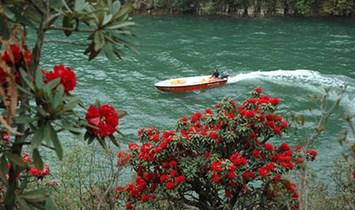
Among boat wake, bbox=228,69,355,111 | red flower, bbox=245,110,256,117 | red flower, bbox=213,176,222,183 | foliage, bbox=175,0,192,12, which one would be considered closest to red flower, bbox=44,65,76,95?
red flower, bbox=213,176,222,183

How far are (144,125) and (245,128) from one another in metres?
8.49

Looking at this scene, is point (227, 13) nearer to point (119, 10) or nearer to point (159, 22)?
point (159, 22)

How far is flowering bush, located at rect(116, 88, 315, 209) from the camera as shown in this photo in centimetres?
543

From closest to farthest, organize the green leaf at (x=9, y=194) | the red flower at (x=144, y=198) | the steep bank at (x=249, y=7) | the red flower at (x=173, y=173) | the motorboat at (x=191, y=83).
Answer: the green leaf at (x=9, y=194)
the red flower at (x=173, y=173)
the red flower at (x=144, y=198)
the motorboat at (x=191, y=83)
the steep bank at (x=249, y=7)

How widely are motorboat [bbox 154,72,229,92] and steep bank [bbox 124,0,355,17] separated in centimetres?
1496

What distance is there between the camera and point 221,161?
17.3ft

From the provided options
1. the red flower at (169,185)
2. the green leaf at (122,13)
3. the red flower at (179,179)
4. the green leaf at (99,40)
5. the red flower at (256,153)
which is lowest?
the red flower at (169,185)

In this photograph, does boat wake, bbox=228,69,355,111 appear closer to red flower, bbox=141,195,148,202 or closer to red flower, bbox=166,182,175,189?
red flower, bbox=141,195,148,202

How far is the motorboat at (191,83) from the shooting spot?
16467mm

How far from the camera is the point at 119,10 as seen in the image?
2533mm

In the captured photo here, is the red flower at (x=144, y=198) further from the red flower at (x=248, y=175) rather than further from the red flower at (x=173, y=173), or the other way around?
the red flower at (x=248, y=175)

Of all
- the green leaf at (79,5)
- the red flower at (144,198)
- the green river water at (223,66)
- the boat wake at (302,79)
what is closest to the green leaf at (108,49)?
the green leaf at (79,5)

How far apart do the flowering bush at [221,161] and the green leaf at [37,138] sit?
11.2 feet

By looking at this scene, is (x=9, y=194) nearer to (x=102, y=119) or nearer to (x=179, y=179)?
(x=102, y=119)
